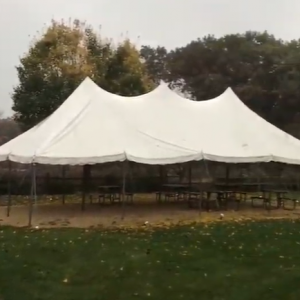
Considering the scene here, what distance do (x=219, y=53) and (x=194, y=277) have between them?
28.2 m

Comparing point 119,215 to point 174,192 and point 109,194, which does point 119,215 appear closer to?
point 109,194

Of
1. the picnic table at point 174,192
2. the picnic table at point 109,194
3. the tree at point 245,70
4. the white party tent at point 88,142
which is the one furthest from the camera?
the tree at point 245,70

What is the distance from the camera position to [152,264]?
7.65 m

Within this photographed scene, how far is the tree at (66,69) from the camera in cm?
2375

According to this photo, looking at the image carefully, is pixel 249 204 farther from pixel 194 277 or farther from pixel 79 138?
pixel 194 277

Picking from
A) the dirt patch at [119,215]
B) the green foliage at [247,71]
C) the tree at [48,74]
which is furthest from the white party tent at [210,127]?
the green foliage at [247,71]

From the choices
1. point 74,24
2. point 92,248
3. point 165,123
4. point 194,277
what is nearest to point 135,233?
point 92,248

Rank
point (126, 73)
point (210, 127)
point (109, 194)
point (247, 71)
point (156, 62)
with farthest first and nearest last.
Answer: point (156, 62)
point (247, 71)
point (126, 73)
point (109, 194)
point (210, 127)

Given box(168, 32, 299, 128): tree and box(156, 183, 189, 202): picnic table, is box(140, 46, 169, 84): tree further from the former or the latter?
box(156, 183, 189, 202): picnic table

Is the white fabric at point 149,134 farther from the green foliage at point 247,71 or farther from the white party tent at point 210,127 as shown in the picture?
the green foliage at point 247,71

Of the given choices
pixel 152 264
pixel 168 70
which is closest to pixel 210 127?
pixel 152 264

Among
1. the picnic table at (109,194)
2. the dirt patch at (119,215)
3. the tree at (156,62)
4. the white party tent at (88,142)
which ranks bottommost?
the dirt patch at (119,215)

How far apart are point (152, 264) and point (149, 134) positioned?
668cm

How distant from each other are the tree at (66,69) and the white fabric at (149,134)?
8583 millimetres
